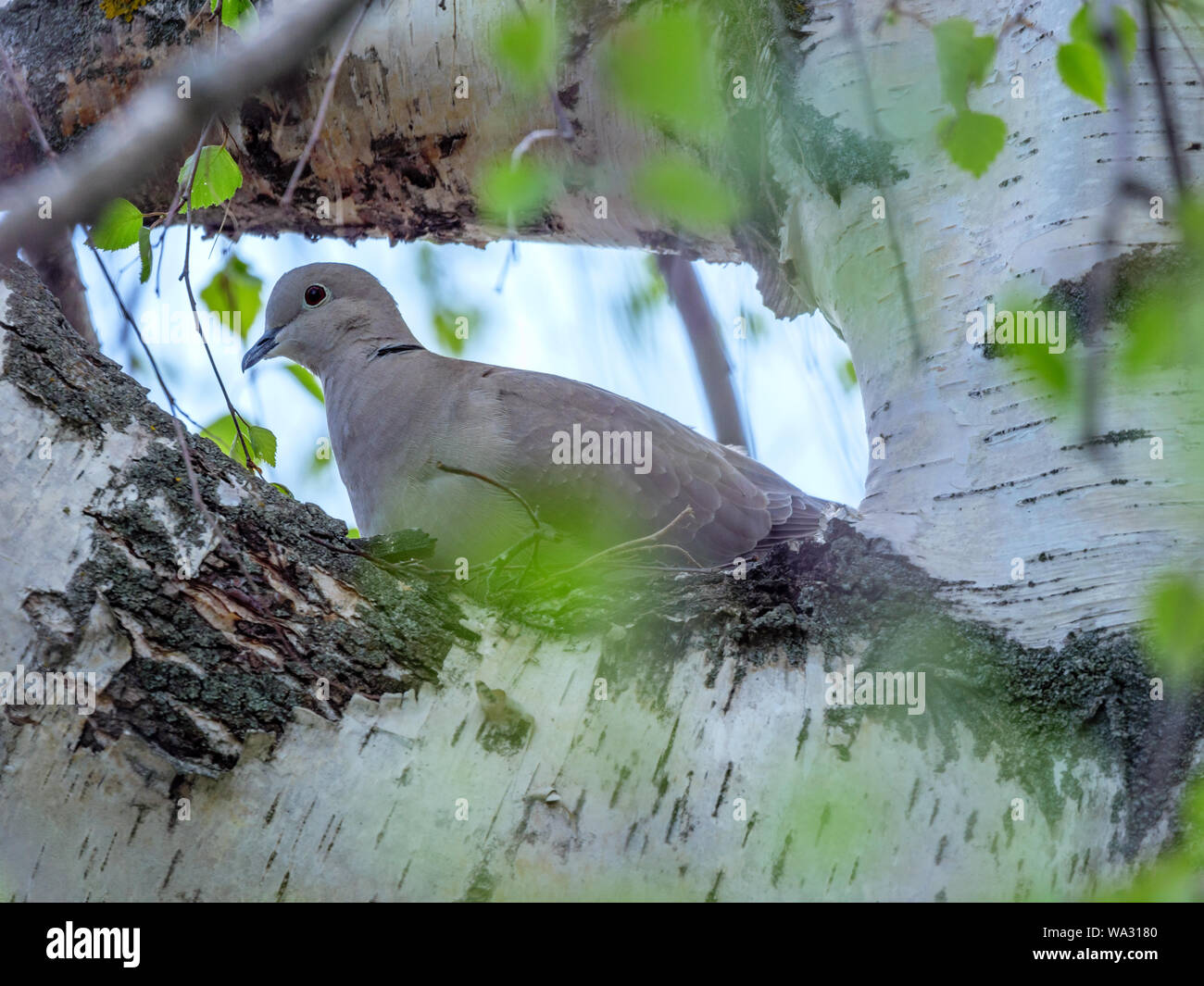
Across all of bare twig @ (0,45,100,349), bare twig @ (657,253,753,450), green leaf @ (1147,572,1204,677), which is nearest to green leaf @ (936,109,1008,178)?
green leaf @ (1147,572,1204,677)

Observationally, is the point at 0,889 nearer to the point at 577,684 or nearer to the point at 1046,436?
the point at 577,684

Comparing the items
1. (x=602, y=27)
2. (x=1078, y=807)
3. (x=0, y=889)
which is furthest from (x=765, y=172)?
(x=0, y=889)

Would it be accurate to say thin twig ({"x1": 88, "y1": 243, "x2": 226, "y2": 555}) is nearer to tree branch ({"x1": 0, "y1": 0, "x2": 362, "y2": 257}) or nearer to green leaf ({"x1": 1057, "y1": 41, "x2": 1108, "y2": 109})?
tree branch ({"x1": 0, "y1": 0, "x2": 362, "y2": 257})

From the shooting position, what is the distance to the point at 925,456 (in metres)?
2.17

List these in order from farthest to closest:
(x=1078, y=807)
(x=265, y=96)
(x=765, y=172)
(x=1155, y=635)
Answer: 1. (x=265, y=96)
2. (x=765, y=172)
3. (x=1155, y=635)
4. (x=1078, y=807)

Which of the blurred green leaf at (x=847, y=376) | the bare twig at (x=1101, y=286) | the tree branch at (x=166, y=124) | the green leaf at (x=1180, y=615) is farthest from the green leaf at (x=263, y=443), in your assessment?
the blurred green leaf at (x=847, y=376)

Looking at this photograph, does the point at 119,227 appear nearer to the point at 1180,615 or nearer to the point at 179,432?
the point at 179,432

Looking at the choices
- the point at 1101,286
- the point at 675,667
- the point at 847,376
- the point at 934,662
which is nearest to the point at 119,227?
the point at 675,667

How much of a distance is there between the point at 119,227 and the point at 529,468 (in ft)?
4.25

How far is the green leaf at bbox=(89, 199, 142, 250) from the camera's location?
2164 mm

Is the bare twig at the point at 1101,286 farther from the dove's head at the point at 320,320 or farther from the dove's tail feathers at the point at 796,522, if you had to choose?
the dove's head at the point at 320,320

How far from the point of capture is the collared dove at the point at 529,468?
3070 mm

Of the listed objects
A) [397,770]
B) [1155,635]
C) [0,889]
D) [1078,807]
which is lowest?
[0,889]

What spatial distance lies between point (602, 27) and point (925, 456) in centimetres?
155
